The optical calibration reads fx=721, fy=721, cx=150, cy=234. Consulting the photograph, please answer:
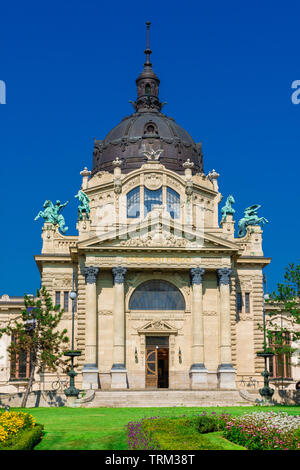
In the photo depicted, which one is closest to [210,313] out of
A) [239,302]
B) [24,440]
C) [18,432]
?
[239,302]

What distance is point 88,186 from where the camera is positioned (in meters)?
73.6

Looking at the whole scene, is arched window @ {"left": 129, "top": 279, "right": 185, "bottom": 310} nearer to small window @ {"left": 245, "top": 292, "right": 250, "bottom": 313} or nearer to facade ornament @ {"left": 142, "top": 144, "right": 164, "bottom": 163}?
small window @ {"left": 245, "top": 292, "right": 250, "bottom": 313}

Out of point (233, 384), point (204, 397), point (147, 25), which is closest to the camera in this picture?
point (204, 397)

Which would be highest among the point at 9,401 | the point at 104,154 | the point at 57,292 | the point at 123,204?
the point at 104,154

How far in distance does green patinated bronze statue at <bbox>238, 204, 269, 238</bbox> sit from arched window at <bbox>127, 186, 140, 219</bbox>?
33.9 feet

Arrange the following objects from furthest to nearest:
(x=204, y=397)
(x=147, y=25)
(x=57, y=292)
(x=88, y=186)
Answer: (x=147, y=25), (x=88, y=186), (x=57, y=292), (x=204, y=397)

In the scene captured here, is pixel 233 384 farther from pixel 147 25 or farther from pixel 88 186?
pixel 147 25

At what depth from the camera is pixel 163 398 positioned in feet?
169

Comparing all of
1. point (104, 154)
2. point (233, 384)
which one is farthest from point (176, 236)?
point (104, 154)

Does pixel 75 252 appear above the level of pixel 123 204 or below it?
below

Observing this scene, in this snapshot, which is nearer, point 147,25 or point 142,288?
point 142,288

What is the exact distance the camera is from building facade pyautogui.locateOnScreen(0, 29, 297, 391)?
60.6 m

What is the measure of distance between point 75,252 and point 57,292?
18.7 feet

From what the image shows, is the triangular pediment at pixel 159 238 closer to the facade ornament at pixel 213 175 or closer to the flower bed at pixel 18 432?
the facade ornament at pixel 213 175
